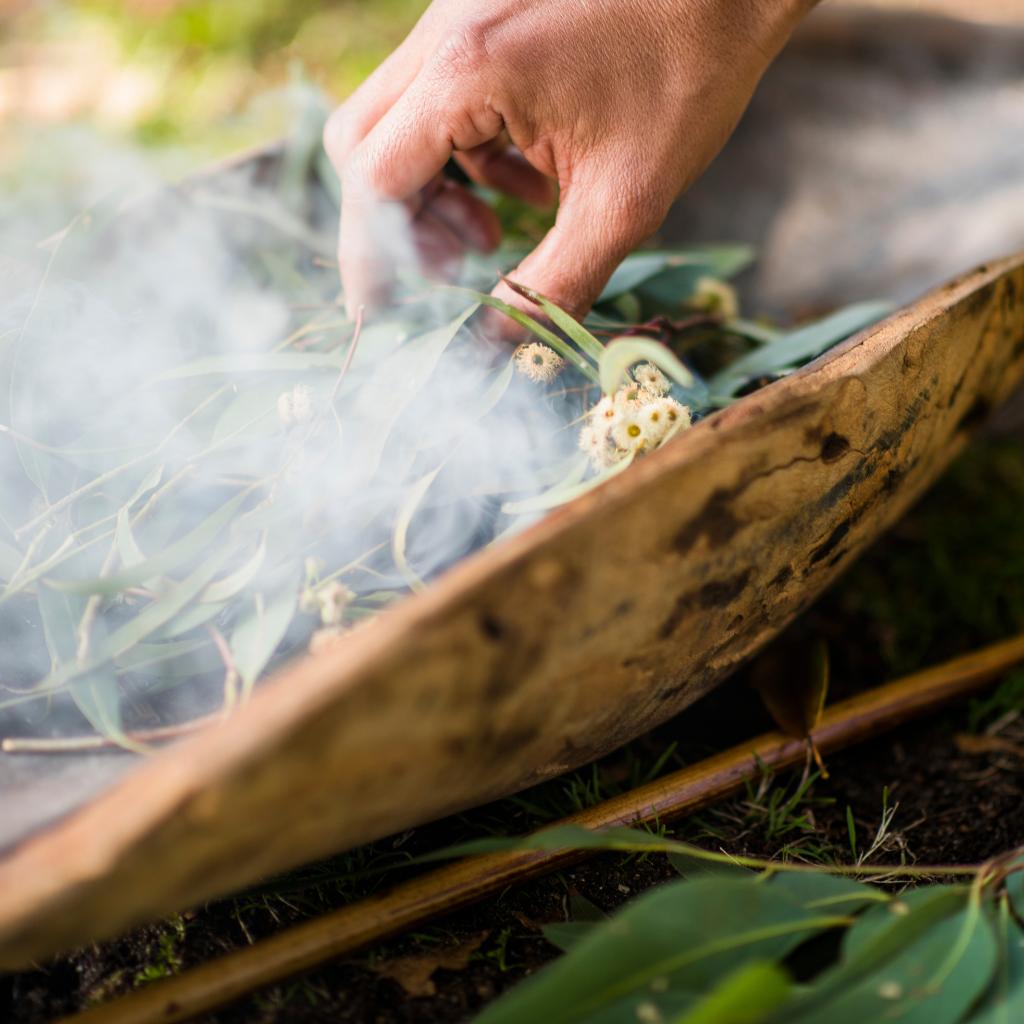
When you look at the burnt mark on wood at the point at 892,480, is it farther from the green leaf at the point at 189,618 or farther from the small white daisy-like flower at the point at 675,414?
the green leaf at the point at 189,618

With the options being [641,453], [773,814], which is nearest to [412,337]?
[641,453]

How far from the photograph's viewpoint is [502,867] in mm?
693

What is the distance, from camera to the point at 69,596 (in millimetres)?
679

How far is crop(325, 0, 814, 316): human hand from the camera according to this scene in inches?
29.5

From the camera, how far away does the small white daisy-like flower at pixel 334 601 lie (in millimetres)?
631

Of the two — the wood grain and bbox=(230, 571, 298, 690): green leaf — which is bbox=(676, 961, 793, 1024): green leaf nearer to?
the wood grain

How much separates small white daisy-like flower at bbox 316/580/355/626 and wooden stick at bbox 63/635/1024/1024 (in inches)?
8.0

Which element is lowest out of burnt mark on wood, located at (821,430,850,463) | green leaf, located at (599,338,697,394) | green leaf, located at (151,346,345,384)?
burnt mark on wood, located at (821,430,850,463)

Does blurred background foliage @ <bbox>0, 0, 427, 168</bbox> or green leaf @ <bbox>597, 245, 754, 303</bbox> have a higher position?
blurred background foliage @ <bbox>0, 0, 427, 168</bbox>

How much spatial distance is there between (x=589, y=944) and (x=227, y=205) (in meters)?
0.88

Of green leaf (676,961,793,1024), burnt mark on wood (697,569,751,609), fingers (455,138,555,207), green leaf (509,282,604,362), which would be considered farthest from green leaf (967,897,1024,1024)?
fingers (455,138,555,207)

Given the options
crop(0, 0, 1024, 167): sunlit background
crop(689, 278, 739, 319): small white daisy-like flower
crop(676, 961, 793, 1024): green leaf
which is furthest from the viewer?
crop(0, 0, 1024, 167): sunlit background

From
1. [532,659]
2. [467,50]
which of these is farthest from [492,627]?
[467,50]

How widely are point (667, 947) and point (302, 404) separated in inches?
18.3
